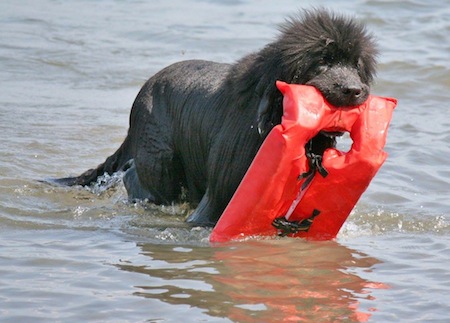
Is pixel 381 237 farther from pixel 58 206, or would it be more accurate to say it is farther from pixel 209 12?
pixel 209 12

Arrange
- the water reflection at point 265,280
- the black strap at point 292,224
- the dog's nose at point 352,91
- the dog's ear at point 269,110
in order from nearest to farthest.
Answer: the water reflection at point 265,280 → the dog's nose at point 352,91 → the dog's ear at point 269,110 → the black strap at point 292,224

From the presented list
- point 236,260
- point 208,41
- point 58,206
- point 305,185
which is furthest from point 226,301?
point 208,41

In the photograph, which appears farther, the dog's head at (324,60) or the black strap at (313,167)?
the black strap at (313,167)

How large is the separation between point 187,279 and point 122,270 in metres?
0.43

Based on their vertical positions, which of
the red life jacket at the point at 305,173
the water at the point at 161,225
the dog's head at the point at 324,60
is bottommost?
the water at the point at 161,225

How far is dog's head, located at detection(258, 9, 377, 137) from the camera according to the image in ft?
21.4

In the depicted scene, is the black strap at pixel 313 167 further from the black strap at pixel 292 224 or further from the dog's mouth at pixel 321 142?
the black strap at pixel 292 224

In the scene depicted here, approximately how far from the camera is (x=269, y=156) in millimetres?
6566

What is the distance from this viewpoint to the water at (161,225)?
5832 mm

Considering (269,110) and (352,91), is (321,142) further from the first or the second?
(352,91)

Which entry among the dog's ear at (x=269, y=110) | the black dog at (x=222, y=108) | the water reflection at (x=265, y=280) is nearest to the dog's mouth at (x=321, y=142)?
the black dog at (x=222, y=108)

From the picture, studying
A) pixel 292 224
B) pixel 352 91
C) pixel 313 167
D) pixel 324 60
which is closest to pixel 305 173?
pixel 313 167

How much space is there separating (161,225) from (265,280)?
1.57 meters

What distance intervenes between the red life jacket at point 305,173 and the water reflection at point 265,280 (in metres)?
0.17
